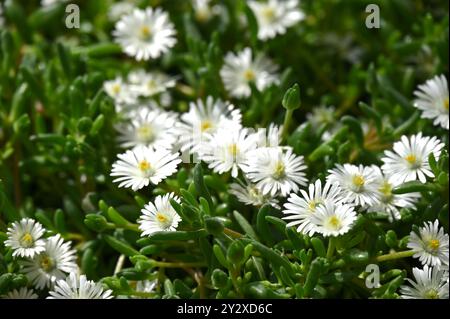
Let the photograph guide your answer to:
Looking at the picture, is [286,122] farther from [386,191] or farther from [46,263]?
[46,263]

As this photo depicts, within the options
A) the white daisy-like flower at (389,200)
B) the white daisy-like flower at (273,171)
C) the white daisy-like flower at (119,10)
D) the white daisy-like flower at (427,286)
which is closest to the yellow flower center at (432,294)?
the white daisy-like flower at (427,286)

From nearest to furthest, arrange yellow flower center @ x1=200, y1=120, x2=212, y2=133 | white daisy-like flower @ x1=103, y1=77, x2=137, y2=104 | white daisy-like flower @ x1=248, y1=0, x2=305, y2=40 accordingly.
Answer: yellow flower center @ x1=200, y1=120, x2=212, y2=133 < white daisy-like flower @ x1=103, y1=77, x2=137, y2=104 < white daisy-like flower @ x1=248, y1=0, x2=305, y2=40

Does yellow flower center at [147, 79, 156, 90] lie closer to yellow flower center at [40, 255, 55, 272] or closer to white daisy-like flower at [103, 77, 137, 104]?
white daisy-like flower at [103, 77, 137, 104]

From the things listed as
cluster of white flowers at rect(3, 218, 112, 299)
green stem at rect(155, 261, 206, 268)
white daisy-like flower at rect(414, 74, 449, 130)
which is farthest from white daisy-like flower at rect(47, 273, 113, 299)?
white daisy-like flower at rect(414, 74, 449, 130)

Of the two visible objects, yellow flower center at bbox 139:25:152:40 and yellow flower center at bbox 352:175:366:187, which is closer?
yellow flower center at bbox 352:175:366:187

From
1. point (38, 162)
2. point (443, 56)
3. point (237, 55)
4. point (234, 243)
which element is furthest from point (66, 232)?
point (443, 56)
